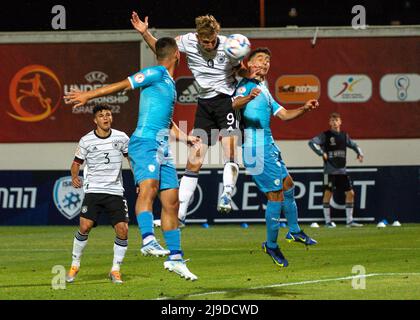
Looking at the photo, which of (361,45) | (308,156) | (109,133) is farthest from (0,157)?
(109,133)

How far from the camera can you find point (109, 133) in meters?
14.1

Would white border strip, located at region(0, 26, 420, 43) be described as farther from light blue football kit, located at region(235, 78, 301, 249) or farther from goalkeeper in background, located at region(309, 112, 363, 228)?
light blue football kit, located at region(235, 78, 301, 249)

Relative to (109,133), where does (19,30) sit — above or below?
above

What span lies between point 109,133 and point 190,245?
5854 millimetres

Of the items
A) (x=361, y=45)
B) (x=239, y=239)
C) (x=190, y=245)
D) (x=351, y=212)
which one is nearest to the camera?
(x=190, y=245)

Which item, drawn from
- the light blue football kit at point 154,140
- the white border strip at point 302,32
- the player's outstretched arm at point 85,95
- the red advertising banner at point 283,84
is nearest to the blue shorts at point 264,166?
the light blue football kit at point 154,140

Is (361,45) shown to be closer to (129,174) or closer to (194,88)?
(194,88)

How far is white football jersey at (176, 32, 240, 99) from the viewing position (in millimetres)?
Result: 13516

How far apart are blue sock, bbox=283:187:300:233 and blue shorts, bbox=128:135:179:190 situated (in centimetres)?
425

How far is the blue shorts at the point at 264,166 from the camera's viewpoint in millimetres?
13047

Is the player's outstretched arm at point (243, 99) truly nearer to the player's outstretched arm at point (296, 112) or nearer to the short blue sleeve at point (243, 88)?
the short blue sleeve at point (243, 88)

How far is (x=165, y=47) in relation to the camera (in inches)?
456

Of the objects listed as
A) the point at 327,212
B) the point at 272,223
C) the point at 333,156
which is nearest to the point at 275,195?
the point at 272,223

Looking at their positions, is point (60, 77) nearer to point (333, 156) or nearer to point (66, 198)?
point (66, 198)
